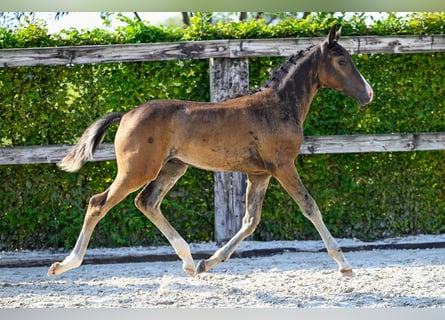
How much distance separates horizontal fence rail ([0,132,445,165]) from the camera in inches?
257

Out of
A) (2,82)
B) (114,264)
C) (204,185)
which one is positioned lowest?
(114,264)

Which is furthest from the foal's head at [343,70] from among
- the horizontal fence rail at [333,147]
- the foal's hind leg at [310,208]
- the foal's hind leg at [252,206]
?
the horizontal fence rail at [333,147]

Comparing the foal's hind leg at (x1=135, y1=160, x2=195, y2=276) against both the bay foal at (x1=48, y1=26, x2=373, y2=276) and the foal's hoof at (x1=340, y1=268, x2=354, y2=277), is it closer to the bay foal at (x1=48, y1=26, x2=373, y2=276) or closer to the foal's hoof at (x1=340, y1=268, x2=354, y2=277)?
the bay foal at (x1=48, y1=26, x2=373, y2=276)

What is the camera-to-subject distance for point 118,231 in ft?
22.6

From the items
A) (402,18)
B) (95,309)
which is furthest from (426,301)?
(402,18)

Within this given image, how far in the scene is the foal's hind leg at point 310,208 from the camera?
4.97 m

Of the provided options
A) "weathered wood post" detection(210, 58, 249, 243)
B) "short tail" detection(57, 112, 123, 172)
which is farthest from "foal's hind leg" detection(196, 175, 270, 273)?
"weathered wood post" detection(210, 58, 249, 243)

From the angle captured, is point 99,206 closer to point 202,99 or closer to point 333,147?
point 202,99

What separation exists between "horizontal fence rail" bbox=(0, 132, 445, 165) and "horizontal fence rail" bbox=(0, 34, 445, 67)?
0.71m

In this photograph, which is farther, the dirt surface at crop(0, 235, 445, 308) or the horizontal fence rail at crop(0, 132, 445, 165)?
the horizontal fence rail at crop(0, 132, 445, 165)

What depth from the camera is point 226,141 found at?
5.04 metres

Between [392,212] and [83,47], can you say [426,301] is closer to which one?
[392,212]

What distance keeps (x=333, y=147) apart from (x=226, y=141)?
1.92 m

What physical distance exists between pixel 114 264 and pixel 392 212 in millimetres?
2494
